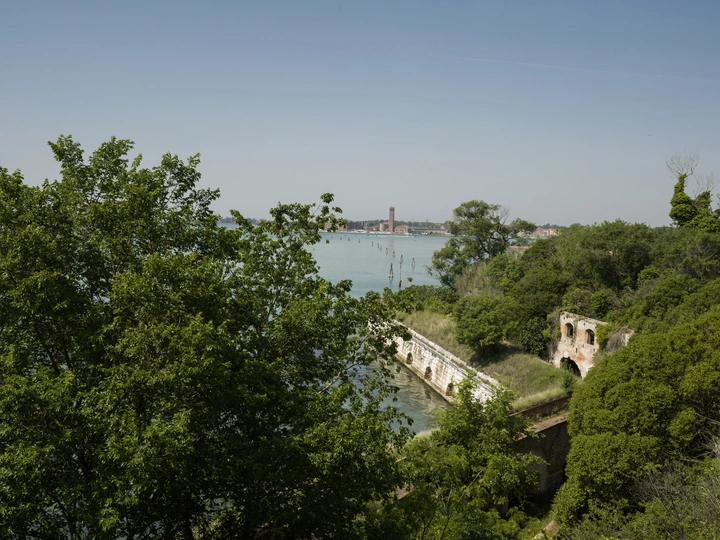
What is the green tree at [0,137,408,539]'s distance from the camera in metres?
7.40

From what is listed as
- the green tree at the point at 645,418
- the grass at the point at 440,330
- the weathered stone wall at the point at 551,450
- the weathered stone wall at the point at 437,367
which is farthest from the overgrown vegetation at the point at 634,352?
the weathered stone wall at the point at 551,450

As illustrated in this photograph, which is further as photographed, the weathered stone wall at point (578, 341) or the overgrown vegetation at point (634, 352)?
the weathered stone wall at point (578, 341)

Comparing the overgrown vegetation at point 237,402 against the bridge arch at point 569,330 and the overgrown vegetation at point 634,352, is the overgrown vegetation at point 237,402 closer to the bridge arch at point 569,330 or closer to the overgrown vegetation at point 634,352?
the overgrown vegetation at point 634,352

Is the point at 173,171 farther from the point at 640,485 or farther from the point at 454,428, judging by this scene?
the point at 640,485

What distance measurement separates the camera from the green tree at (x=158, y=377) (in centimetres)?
740

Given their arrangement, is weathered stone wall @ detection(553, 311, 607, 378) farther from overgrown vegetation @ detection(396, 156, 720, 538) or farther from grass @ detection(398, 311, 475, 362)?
grass @ detection(398, 311, 475, 362)

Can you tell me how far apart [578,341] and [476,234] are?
23839 millimetres

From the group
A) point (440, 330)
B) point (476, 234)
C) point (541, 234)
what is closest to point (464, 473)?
point (440, 330)

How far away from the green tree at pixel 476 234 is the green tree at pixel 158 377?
4197 centimetres

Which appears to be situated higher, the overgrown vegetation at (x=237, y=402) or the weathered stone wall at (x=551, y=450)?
the overgrown vegetation at (x=237, y=402)

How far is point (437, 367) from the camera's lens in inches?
1372

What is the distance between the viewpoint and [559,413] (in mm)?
22344

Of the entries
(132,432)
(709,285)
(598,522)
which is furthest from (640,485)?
(132,432)

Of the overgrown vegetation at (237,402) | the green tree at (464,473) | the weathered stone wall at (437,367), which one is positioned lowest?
the weathered stone wall at (437,367)
